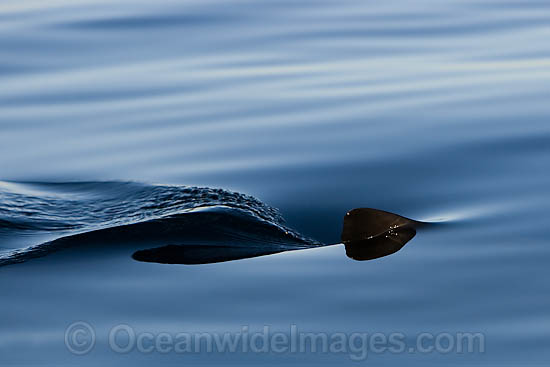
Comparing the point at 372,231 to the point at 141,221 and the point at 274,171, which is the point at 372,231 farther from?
the point at 274,171

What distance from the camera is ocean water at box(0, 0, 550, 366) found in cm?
Result: 395

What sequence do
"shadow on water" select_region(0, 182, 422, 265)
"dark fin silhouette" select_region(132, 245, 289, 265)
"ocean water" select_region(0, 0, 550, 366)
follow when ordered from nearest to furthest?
"ocean water" select_region(0, 0, 550, 366) < "dark fin silhouette" select_region(132, 245, 289, 265) < "shadow on water" select_region(0, 182, 422, 265)

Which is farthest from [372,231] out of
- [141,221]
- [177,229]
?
[141,221]

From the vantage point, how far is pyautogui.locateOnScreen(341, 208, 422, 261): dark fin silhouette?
4.89 m

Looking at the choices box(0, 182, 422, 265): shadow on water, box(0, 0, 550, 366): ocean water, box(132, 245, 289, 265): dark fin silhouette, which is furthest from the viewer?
box(0, 182, 422, 265): shadow on water

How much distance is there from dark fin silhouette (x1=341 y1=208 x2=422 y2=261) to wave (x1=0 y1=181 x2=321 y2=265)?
0.23 m

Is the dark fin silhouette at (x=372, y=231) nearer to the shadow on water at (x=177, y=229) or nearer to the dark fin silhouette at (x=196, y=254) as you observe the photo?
the shadow on water at (x=177, y=229)

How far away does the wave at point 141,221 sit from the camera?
4.94m

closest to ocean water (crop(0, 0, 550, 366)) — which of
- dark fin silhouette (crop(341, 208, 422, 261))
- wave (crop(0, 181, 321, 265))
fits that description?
wave (crop(0, 181, 321, 265))

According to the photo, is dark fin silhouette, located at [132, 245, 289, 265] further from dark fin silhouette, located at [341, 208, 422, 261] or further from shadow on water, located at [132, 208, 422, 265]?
dark fin silhouette, located at [341, 208, 422, 261]

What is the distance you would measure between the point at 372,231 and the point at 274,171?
160 centimetres

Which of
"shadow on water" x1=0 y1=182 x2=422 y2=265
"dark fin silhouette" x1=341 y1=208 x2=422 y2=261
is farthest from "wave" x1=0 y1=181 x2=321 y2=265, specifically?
"dark fin silhouette" x1=341 y1=208 x2=422 y2=261

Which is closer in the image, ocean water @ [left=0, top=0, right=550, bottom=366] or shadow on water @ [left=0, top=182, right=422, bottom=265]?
ocean water @ [left=0, top=0, right=550, bottom=366]

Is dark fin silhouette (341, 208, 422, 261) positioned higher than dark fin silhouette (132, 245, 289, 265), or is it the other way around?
dark fin silhouette (341, 208, 422, 261)
